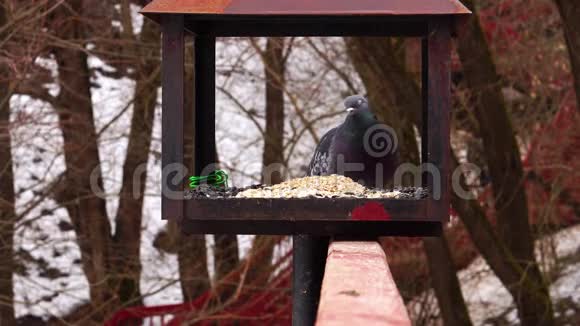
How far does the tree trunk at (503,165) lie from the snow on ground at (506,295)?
1.03m

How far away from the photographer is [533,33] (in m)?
7.09

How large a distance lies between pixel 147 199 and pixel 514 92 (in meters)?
3.38

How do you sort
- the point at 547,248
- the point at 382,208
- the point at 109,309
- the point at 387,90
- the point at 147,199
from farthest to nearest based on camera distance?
the point at 147,199
the point at 547,248
the point at 109,309
the point at 387,90
the point at 382,208

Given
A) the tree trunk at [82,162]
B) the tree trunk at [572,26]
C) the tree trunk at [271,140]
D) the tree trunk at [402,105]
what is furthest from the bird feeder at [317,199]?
the tree trunk at [82,162]

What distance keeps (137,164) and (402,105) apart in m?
2.37

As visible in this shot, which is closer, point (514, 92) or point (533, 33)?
point (533, 33)

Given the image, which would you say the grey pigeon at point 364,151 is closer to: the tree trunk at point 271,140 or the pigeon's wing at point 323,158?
the pigeon's wing at point 323,158

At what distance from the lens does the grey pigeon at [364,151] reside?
3139mm

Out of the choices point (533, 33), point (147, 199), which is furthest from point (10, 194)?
point (533, 33)

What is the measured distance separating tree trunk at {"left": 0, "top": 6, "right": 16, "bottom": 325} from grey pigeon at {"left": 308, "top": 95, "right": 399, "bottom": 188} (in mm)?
3226

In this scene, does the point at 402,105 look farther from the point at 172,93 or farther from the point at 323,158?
the point at 172,93

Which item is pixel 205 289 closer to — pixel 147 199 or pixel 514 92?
pixel 147 199

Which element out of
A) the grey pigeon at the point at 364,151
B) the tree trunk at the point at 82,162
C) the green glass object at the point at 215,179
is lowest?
the green glass object at the point at 215,179

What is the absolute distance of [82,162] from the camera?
7242 millimetres
